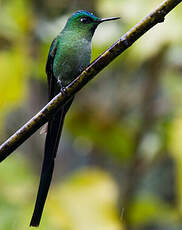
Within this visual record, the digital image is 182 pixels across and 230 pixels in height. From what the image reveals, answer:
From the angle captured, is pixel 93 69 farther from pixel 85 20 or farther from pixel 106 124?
pixel 106 124

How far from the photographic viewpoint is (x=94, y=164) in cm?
339

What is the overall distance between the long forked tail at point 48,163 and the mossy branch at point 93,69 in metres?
0.48

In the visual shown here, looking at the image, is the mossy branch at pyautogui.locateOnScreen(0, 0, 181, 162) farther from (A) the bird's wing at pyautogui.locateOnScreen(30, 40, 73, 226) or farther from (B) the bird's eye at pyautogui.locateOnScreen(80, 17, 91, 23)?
(B) the bird's eye at pyautogui.locateOnScreen(80, 17, 91, 23)

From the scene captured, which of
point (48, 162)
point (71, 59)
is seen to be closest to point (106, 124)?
point (71, 59)

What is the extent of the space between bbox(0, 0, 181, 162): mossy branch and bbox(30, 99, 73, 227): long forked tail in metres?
0.48

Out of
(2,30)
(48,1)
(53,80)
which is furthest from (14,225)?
(48,1)

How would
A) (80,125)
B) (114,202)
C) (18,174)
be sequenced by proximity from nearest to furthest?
1. (114,202)
2. (18,174)
3. (80,125)

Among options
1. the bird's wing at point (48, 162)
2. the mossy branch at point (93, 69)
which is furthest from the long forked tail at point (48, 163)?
the mossy branch at point (93, 69)

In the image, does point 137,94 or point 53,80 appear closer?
point 53,80

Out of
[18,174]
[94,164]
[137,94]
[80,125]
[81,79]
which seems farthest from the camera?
[94,164]

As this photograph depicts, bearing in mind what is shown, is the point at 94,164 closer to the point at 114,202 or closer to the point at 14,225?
the point at 114,202

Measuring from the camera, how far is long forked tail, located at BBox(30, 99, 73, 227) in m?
1.68

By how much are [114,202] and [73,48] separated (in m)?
0.86

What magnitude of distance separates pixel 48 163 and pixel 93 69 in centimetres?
63
